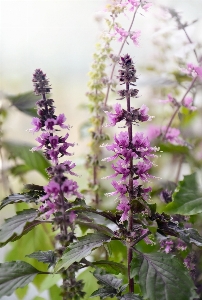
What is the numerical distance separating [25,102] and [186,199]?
34cm

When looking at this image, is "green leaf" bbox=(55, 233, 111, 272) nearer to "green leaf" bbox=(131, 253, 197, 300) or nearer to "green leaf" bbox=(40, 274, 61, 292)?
"green leaf" bbox=(131, 253, 197, 300)

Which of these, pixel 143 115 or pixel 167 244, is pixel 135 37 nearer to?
pixel 143 115

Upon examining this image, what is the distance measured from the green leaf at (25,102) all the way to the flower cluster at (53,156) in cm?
22

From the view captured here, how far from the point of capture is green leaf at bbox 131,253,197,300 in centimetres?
50

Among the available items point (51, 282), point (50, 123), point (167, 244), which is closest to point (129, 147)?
point (50, 123)

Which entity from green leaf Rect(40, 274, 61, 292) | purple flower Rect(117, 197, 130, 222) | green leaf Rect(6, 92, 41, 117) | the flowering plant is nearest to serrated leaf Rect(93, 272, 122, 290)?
the flowering plant

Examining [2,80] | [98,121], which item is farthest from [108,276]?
[2,80]

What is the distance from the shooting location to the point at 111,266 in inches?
24.9

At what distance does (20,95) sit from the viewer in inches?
31.9

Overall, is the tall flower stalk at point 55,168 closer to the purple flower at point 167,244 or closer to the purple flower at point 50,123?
the purple flower at point 50,123

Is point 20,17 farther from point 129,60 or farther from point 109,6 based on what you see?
point 129,60

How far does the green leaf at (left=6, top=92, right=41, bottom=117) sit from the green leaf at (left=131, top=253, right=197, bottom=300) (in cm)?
36

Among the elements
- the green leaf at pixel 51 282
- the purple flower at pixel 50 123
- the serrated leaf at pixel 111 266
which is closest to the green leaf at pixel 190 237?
the serrated leaf at pixel 111 266

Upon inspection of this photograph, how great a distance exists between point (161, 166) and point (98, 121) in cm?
25
